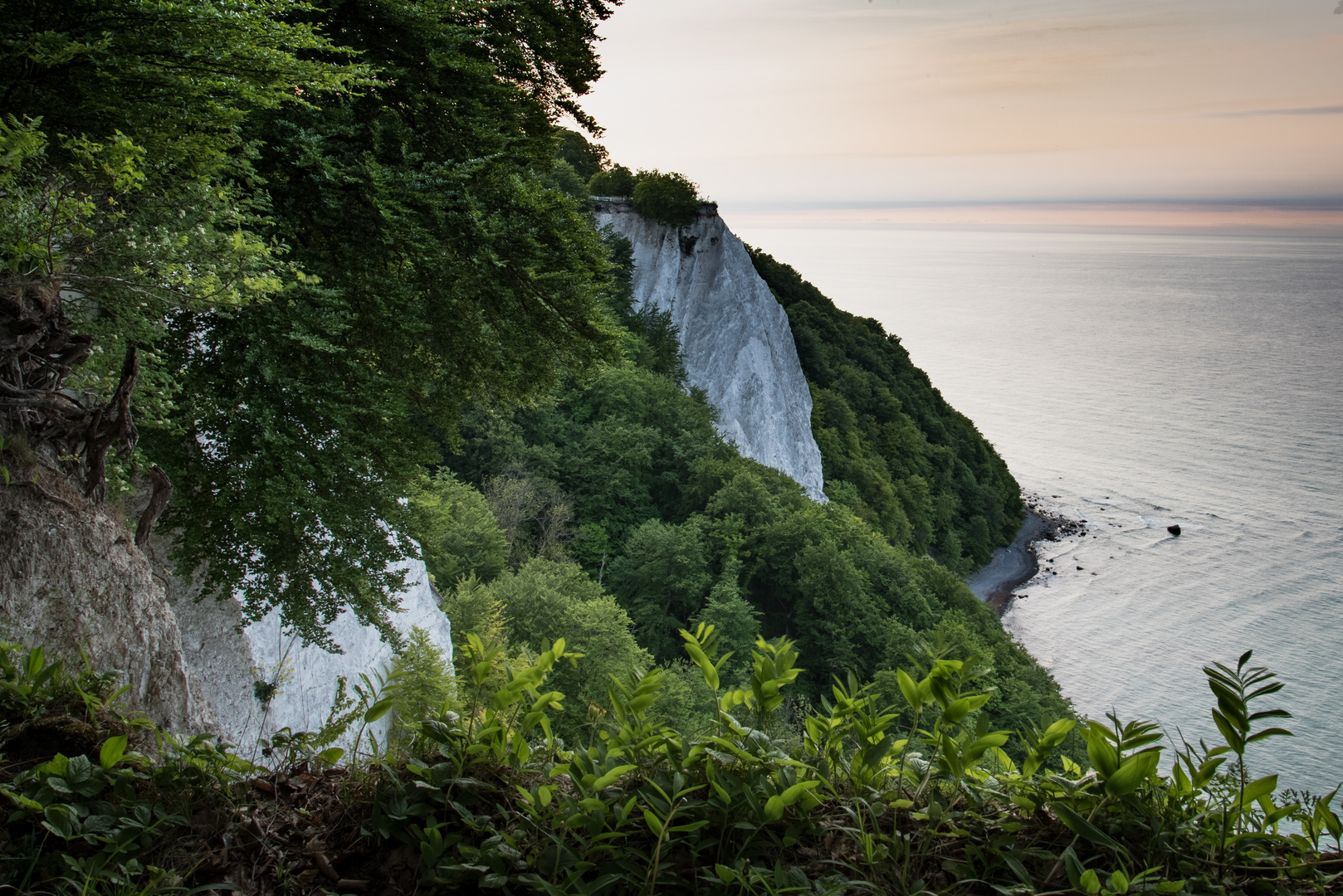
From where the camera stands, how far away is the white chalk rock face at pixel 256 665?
7406 mm

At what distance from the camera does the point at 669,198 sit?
43.4 m

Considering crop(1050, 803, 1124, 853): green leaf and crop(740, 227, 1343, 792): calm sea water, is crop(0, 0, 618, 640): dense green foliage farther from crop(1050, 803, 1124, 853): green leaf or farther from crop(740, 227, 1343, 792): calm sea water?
crop(740, 227, 1343, 792): calm sea water

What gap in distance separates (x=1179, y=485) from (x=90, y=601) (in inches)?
2382

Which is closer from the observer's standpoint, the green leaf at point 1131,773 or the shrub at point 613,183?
the green leaf at point 1131,773

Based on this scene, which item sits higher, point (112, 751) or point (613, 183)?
point (613, 183)

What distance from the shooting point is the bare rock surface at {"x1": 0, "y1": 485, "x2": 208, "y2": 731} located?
3713 millimetres

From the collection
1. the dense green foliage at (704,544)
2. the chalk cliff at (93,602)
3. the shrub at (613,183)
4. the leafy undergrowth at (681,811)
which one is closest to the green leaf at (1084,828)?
the leafy undergrowth at (681,811)

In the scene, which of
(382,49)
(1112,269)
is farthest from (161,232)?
(1112,269)

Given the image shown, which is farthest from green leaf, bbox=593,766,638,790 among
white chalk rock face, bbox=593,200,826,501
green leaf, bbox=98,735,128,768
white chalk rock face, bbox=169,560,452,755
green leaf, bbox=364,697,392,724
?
white chalk rock face, bbox=593,200,826,501

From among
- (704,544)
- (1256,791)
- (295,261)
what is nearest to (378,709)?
(1256,791)

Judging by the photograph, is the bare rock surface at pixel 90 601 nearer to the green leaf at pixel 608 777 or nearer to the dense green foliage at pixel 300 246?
the dense green foliage at pixel 300 246

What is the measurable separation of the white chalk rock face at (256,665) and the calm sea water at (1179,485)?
98.1 ft

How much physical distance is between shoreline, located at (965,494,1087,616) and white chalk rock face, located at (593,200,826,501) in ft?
38.4

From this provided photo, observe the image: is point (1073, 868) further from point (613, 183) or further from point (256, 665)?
point (613, 183)
